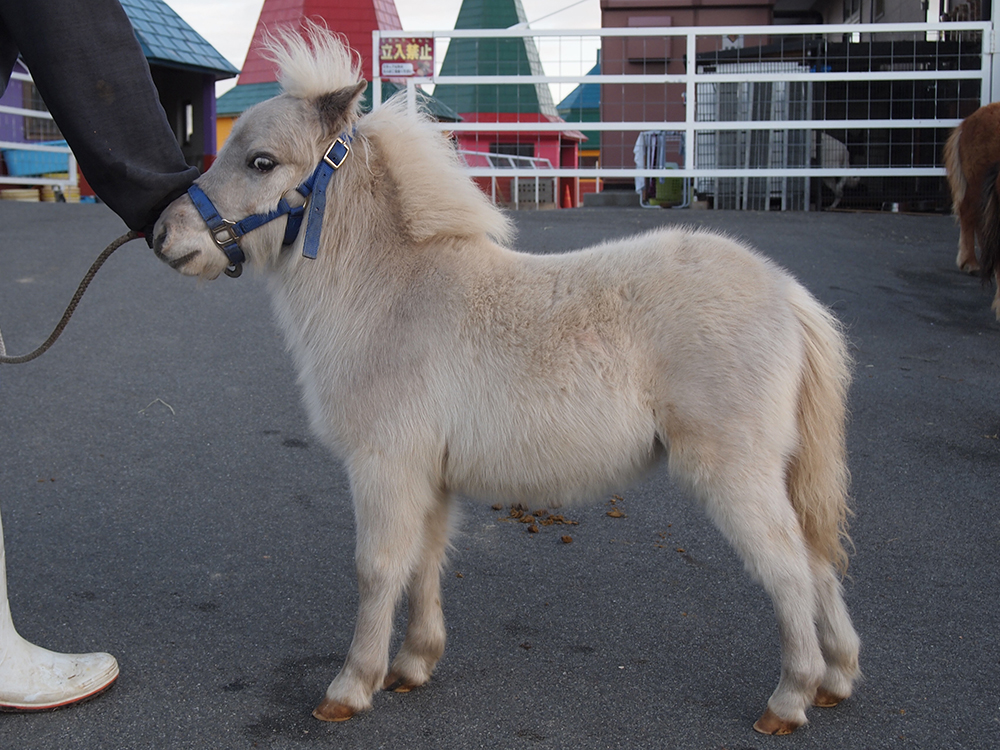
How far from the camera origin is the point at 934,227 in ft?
34.6

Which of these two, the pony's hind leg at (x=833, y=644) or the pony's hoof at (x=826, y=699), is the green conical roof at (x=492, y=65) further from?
the pony's hoof at (x=826, y=699)

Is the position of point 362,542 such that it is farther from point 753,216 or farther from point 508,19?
point 508,19

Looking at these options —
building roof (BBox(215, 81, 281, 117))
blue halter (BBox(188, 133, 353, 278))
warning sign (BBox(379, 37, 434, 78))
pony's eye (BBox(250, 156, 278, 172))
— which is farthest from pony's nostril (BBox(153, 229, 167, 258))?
building roof (BBox(215, 81, 281, 117))

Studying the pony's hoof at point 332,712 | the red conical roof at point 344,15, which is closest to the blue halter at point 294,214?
the pony's hoof at point 332,712

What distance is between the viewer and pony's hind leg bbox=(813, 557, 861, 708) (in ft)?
9.30

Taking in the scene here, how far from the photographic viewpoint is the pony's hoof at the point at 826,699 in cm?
284

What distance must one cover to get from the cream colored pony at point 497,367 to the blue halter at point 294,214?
0.03 metres

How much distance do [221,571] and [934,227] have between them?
9686 millimetres

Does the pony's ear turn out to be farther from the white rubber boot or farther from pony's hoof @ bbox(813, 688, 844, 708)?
pony's hoof @ bbox(813, 688, 844, 708)

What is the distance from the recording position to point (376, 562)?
277 cm

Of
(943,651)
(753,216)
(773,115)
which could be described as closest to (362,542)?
(943,651)

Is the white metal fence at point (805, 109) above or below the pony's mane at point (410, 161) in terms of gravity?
above

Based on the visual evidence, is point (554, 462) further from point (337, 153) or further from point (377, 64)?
point (377, 64)

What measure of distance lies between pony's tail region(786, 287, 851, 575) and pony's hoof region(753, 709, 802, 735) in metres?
0.52
